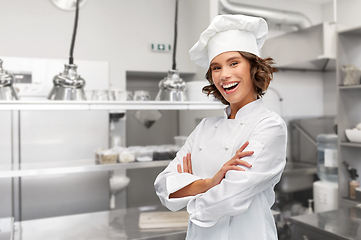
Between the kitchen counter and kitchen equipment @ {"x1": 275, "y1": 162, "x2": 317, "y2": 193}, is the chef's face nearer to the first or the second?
the kitchen counter

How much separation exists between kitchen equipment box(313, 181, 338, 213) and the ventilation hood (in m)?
1.16

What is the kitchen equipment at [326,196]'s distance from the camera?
275cm

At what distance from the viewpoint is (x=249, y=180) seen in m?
1.02

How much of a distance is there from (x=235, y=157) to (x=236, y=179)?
9cm

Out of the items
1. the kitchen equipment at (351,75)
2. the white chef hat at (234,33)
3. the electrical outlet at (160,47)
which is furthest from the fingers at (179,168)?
the electrical outlet at (160,47)

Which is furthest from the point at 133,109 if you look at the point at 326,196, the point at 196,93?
the point at 326,196

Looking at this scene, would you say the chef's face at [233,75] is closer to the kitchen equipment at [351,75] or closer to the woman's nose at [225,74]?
the woman's nose at [225,74]

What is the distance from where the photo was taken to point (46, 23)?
2.92 m

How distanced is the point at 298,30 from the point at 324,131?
1150mm

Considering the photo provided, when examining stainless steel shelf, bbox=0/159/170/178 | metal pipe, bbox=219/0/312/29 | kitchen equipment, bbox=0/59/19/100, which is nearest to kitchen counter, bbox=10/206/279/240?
stainless steel shelf, bbox=0/159/170/178

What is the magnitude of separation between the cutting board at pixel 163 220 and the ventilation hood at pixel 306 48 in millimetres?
1997

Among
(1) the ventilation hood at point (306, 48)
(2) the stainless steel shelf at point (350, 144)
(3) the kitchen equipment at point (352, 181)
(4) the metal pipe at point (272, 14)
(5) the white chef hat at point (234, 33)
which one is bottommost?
(3) the kitchen equipment at point (352, 181)

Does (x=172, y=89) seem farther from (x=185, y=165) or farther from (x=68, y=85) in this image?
(x=185, y=165)

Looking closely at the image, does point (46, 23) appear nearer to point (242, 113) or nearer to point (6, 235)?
point (6, 235)
